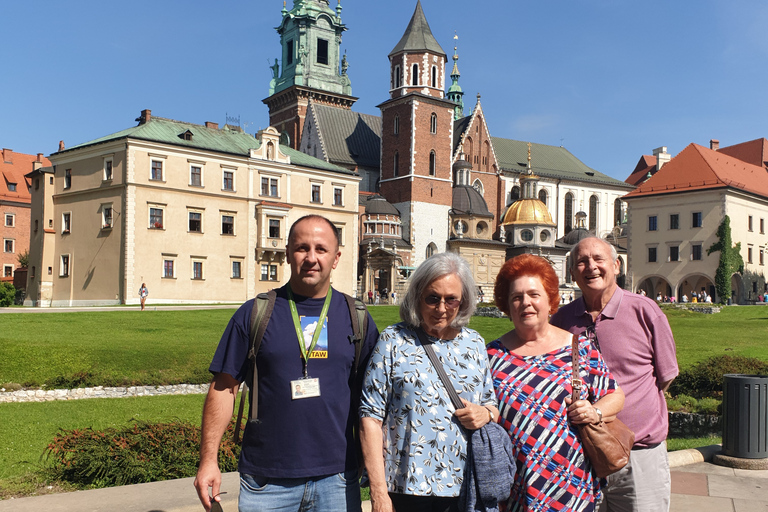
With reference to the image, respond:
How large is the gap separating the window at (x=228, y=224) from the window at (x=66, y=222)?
8.76m

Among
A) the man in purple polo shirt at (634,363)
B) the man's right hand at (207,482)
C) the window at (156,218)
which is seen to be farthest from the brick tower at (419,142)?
the man's right hand at (207,482)

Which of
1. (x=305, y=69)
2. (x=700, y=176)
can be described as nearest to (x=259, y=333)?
(x=700, y=176)

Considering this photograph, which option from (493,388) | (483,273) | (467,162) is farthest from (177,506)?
(467,162)

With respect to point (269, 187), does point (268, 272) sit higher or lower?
lower

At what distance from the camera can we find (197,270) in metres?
41.1

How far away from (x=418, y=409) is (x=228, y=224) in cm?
4087

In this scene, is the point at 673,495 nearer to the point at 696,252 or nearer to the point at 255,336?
the point at 255,336

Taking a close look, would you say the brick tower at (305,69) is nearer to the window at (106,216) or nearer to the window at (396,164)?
the window at (396,164)

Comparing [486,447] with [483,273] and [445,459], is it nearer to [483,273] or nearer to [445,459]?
[445,459]

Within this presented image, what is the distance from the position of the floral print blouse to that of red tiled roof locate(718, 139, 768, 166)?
71024 mm

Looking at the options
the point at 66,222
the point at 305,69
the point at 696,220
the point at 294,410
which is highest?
the point at 305,69

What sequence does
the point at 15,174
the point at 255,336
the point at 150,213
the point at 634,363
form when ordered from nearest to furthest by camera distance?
1. the point at 255,336
2. the point at 634,363
3. the point at 150,213
4. the point at 15,174

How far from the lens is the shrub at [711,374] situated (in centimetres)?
1263

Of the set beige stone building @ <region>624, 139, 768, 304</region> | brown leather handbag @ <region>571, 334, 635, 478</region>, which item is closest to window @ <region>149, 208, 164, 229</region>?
beige stone building @ <region>624, 139, 768, 304</region>
